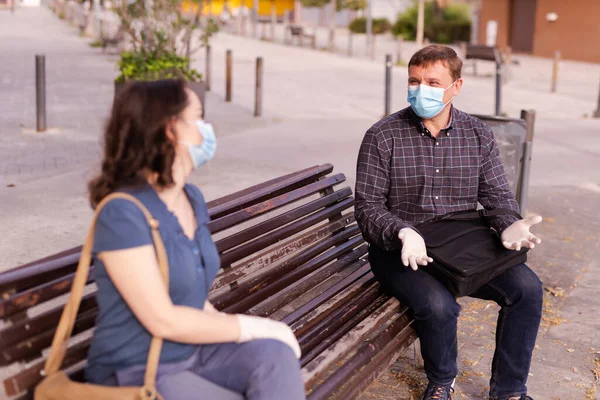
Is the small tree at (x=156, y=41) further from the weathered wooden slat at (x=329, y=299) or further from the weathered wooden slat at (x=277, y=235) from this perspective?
the weathered wooden slat at (x=329, y=299)

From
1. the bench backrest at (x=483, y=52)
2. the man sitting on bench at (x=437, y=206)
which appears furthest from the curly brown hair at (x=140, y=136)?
the bench backrest at (x=483, y=52)

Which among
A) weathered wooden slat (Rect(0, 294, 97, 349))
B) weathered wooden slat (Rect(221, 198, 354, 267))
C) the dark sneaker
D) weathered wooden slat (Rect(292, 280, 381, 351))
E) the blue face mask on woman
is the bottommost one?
the dark sneaker

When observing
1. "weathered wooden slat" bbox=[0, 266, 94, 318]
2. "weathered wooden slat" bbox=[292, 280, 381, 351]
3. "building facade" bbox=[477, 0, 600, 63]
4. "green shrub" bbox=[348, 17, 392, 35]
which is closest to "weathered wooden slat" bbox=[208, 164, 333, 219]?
"weathered wooden slat" bbox=[292, 280, 381, 351]

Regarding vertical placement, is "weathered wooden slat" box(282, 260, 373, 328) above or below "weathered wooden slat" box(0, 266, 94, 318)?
below

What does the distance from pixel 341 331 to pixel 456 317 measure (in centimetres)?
53

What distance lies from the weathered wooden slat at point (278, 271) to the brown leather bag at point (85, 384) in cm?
92

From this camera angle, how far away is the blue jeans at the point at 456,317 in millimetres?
3588

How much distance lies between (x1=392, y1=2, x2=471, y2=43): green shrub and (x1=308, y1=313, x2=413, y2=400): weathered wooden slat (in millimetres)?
38944

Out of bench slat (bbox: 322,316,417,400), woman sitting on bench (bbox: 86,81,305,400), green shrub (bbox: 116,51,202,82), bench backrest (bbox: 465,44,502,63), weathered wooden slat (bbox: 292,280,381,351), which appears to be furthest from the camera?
bench backrest (bbox: 465,44,502,63)

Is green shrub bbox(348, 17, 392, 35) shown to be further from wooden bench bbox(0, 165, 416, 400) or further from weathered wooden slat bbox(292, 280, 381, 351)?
weathered wooden slat bbox(292, 280, 381, 351)

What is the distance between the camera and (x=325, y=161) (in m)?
9.38

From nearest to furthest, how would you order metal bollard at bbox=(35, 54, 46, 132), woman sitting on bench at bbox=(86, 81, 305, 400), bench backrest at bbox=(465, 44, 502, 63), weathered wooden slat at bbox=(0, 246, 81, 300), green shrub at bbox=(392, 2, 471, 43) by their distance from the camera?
woman sitting on bench at bbox=(86, 81, 305, 400) → weathered wooden slat at bbox=(0, 246, 81, 300) → metal bollard at bbox=(35, 54, 46, 132) → bench backrest at bbox=(465, 44, 502, 63) → green shrub at bbox=(392, 2, 471, 43)

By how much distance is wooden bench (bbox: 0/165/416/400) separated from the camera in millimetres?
2520

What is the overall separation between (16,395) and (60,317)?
278mm
